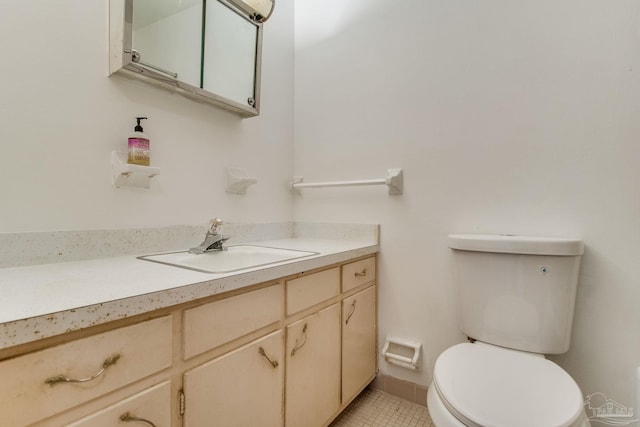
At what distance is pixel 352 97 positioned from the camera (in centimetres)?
170

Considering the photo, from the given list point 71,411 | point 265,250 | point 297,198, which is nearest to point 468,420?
point 71,411

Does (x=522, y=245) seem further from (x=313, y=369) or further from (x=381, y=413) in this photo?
(x=381, y=413)

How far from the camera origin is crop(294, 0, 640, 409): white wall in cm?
111

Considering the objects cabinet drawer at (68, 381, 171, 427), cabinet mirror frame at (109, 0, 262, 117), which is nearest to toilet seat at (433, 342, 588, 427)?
cabinet drawer at (68, 381, 171, 427)

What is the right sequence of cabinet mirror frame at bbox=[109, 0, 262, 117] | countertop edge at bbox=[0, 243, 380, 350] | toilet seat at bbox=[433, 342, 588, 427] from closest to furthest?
countertop edge at bbox=[0, 243, 380, 350]
toilet seat at bbox=[433, 342, 588, 427]
cabinet mirror frame at bbox=[109, 0, 262, 117]

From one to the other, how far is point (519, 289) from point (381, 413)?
0.85 m

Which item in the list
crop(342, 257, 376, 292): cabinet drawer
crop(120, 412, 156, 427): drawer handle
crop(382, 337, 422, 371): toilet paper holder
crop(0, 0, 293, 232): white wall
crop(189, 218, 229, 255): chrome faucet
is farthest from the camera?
crop(382, 337, 422, 371): toilet paper holder

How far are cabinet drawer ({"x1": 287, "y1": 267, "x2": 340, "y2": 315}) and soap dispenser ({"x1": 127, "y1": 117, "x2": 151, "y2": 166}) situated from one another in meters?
0.68

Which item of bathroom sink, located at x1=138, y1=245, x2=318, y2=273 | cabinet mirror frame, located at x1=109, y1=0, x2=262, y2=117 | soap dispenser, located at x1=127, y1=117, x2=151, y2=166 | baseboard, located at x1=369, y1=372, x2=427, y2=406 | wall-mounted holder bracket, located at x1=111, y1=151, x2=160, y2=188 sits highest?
cabinet mirror frame, located at x1=109, y1=0, x2=262, y2=117

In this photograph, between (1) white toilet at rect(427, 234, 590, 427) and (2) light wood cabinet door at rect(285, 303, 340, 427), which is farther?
(2) light wood cabinet door at rect(285, 303, 340, 427)

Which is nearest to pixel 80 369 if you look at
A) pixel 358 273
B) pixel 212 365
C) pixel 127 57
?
pixel 212 365

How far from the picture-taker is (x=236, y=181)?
1488 millimetres

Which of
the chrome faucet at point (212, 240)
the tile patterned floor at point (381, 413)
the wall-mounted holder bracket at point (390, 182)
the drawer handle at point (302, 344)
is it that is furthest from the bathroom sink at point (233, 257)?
the tile patterned floor at point (381, 413)

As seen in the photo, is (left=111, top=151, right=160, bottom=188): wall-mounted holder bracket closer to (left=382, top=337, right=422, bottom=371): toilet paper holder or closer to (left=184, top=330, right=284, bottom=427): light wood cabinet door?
(left=184, top=330, right=284, bottom=427): light wood cabinet door
